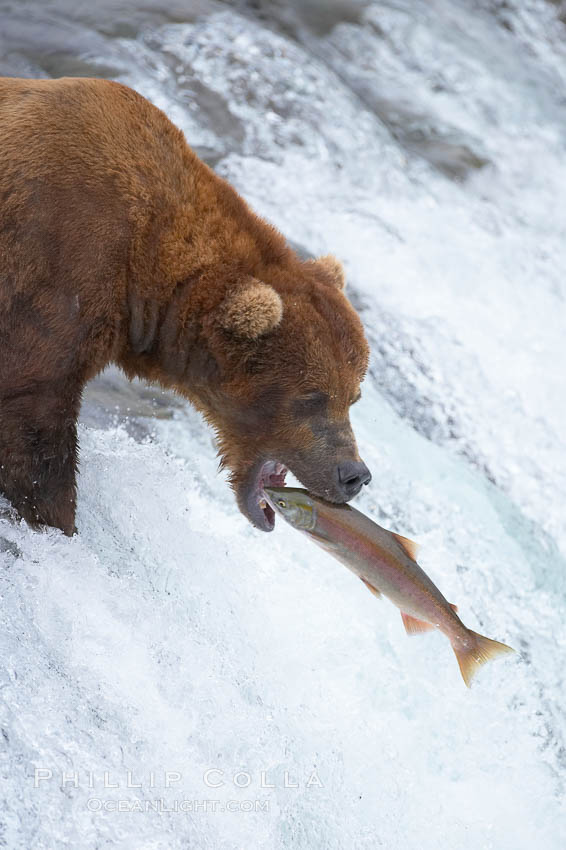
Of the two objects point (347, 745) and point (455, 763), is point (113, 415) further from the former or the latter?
point (455, 763)

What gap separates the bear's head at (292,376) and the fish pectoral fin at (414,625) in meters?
0.50

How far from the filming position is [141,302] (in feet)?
11.8

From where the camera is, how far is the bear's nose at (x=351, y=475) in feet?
12.0

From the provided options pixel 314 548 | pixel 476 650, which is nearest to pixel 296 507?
pixel 476 650

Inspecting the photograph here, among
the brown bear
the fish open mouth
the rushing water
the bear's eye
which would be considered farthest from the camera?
the fish open mouth

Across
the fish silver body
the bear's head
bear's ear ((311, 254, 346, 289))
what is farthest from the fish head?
bear's ear ((311, 254, 346, 289))

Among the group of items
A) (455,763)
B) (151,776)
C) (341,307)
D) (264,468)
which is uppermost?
(341,307)

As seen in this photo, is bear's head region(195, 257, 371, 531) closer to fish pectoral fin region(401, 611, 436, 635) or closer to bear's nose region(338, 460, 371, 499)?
bear's nose region(338, 460, 371, 499)

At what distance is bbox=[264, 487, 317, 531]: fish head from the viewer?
3.54m

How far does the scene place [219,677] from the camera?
3.91 meters

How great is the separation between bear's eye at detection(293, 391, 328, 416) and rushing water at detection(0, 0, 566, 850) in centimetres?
104

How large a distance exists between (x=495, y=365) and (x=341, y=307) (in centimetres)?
341

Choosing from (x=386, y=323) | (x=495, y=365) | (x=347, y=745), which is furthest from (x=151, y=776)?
(x=495, y=365)

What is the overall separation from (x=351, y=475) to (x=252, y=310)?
71 cm
